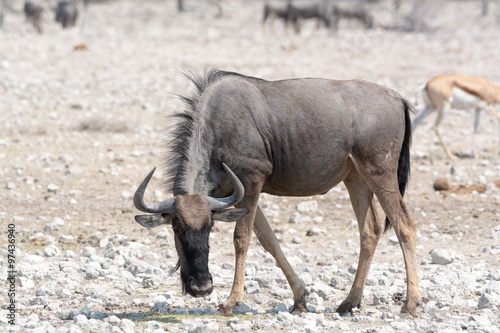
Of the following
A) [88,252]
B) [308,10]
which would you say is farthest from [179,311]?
[308,10]

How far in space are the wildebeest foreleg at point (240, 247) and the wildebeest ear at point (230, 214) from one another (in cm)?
23

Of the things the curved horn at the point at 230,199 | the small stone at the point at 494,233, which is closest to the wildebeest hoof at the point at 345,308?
the curved horn at the point at 230,199

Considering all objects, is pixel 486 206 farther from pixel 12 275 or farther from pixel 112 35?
pixel 112 35

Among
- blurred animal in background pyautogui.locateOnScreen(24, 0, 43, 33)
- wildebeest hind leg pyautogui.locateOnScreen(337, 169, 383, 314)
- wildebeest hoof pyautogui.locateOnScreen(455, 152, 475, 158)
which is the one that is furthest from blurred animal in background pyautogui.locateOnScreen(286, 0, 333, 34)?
wildebeest hind leg pyautogui.locateOnScreen(337, 169, 383, 314)

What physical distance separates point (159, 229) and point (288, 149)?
3212mm

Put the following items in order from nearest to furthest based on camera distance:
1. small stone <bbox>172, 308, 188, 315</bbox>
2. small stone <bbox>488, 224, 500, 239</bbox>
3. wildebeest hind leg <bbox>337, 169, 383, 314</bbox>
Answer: small stone <bbox>172, 308, 188, 315</bbox>
wildebeest hind leg <bbox>337, 169, 383, 314</bbox>
small stone <bbox>488, 224, 500, 239</bbox>

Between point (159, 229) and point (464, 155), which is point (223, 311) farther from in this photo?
point (464, 155)

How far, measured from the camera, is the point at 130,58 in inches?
963

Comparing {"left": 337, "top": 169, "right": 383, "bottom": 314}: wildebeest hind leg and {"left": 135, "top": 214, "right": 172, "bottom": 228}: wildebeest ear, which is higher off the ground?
{"left": 135, "top": 214, "right": 172, "bottom": 228}: wildebeest ear

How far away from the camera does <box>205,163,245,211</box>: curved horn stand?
18.2ft

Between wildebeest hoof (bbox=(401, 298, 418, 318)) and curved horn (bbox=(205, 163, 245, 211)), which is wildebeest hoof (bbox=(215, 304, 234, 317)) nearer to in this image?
curved horn (bbox=(205, 163, 245, 211))

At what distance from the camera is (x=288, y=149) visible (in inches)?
242

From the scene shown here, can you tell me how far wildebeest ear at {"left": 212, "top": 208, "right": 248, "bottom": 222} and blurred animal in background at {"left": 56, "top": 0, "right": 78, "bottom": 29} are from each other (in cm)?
3500

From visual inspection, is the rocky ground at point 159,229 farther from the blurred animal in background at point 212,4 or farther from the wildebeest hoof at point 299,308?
the blurred animal in background at point 212,4
